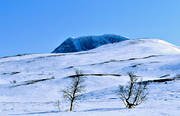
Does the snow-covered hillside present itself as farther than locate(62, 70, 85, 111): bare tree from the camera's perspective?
No

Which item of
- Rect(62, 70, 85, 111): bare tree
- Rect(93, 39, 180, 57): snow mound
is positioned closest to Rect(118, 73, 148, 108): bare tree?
Rect(62, 70, 85, 111): bare tree

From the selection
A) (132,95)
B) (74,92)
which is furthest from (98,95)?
(74,92)

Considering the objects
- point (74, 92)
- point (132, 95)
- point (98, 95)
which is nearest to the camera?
point (74, 92)

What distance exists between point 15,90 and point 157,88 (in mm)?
24483

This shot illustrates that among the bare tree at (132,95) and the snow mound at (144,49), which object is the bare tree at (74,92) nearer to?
the bare tree at (132,95)

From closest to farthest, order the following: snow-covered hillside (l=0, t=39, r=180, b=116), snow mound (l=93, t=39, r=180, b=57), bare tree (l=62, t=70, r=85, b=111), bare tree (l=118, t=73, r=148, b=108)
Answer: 1. snow-covered hillside (l=0, t=39, r=180, b=116)
2. bare tree (l=118, t=73, r=148, b=108)
3. bare tree (l=62, t=70, r=85, b=111)
4. snow mound (l=93, t=39, r=180, b=57)

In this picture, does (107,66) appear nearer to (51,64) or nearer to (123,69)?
(123,69)

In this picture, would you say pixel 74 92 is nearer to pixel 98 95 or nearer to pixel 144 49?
pixel 98 95

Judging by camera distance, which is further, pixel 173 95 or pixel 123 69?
pixel 123 69

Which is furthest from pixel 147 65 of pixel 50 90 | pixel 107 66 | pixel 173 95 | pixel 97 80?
pixel 173 95

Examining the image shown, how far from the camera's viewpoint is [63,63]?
8769 centimetres

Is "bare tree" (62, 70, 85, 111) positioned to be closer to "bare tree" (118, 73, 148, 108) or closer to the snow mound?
"bare tree" (118, 73, 148, 108)

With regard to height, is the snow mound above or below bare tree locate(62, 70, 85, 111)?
below

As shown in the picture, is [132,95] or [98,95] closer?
[132,95]
